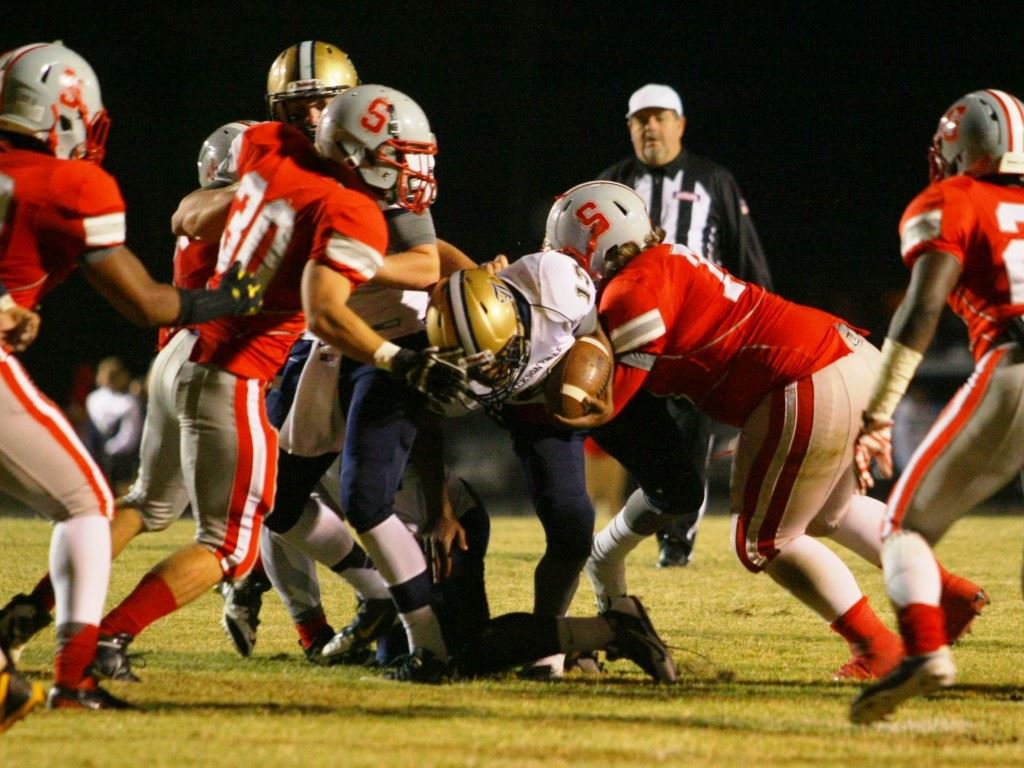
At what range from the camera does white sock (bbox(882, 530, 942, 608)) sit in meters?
3.66

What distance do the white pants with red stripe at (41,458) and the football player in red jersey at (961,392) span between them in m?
1.95

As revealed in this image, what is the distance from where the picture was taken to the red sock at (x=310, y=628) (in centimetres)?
506

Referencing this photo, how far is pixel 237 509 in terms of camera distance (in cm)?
420

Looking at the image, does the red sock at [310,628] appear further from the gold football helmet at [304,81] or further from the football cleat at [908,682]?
the football cleat at [908,682]

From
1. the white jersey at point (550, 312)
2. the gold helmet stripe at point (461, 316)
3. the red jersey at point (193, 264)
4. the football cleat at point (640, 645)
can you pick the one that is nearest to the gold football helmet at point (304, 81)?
the red jersey at point (193, 264)

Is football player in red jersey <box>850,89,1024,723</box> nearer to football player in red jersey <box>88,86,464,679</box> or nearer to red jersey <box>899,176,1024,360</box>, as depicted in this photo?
red jersey <box>899,176,1024,360</box>

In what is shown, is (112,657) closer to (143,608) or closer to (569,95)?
(143,608)

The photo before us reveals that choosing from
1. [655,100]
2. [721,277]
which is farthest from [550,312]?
[655,100]

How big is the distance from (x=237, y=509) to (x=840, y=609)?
182cm

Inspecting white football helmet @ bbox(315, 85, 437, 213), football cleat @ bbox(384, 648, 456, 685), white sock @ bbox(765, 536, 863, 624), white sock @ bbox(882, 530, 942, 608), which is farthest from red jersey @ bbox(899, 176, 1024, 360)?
football cleat @ bbox(384, 648, 456, 685)

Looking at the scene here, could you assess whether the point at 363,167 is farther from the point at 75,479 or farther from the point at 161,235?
the point at 161,235

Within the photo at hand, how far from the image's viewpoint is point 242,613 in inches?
195

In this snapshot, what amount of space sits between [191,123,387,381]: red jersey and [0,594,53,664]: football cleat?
0.89 metres

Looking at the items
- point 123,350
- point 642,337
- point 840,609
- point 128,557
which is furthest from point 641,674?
point 123,350
